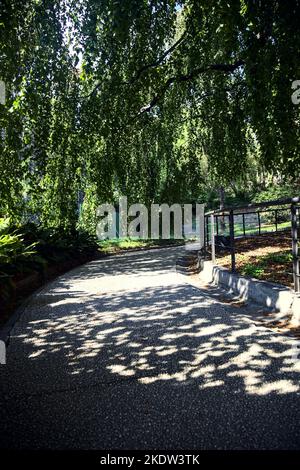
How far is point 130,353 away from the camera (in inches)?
150

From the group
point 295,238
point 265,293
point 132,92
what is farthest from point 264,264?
point 132,92

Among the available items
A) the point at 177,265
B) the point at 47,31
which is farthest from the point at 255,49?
the point at 177,265

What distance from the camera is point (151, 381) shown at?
10.2 feet

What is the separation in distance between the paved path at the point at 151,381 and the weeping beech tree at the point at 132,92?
6.56 feet

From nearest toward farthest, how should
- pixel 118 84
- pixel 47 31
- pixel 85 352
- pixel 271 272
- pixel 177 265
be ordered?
pixel 85 352
pixel 47 31
pixel 118 84
pixel 271 272
pixel 177 265

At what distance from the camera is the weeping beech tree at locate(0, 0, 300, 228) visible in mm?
3338

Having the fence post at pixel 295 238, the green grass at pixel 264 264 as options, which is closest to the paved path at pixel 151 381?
the fence post at pixel 295 238

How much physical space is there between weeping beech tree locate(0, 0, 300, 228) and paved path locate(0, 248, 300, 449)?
200 cm

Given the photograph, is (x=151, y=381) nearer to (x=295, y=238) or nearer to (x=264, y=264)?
(x=295, y=238)

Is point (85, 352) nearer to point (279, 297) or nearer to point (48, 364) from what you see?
point (48, 364)

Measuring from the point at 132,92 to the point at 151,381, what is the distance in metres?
5.72

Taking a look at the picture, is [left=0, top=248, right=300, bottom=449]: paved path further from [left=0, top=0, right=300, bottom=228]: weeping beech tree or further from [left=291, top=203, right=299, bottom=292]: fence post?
[left=0, top=0, right=300, bottom=228]: weeping beech tree

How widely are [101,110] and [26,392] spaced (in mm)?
5284

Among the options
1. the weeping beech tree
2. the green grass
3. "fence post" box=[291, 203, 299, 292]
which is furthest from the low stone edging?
the weeping beech tree
